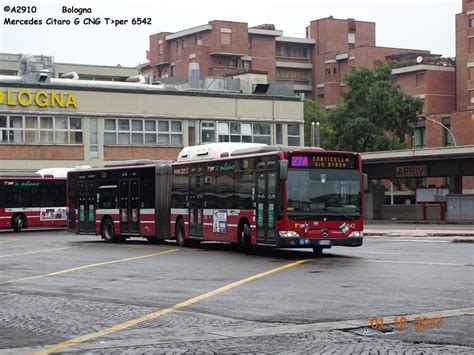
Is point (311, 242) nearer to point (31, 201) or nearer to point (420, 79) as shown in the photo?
point (31, 201)

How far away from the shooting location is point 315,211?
82.4 ft

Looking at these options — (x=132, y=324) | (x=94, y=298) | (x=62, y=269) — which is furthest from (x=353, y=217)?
(x=132, y=324)

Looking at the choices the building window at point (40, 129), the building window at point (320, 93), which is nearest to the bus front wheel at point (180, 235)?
the building window at point (40, 129)

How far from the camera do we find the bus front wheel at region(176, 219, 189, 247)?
32219 millimetres

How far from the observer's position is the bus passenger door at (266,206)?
1005 inches

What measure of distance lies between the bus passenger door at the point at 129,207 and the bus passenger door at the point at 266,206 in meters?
9.91

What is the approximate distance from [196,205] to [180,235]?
6.25 ft

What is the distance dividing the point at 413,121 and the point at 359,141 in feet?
21.4

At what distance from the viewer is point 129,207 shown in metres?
35.9

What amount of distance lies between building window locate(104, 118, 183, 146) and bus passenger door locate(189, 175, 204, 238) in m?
38.0

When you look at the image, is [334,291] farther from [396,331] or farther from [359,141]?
[359,141]

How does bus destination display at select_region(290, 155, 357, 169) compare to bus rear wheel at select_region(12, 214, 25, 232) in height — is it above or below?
above

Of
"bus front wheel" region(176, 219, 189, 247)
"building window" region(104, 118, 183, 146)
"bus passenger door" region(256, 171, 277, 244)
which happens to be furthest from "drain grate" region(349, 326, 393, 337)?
"building window" region(104, 118, 183, 146)
